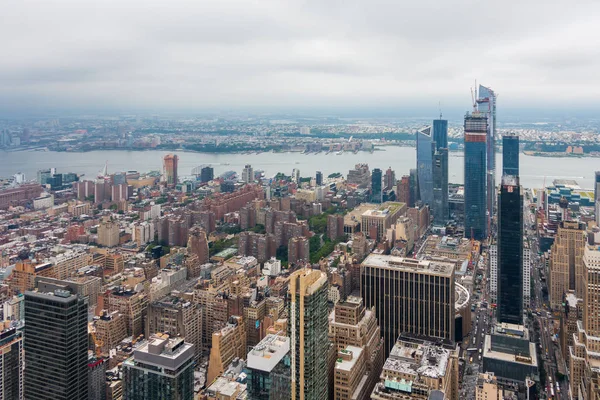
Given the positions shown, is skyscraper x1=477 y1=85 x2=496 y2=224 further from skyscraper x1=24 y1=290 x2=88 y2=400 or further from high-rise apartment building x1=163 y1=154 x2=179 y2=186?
skyscraper x1=24 y1=290 x2=88 y2=400

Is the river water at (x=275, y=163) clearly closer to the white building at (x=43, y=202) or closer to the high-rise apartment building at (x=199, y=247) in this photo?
the white building at (x=43, y=202)

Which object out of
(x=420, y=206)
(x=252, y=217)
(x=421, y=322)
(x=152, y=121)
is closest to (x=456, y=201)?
(x=420, y=206)

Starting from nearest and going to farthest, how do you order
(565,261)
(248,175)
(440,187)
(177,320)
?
1. (177,320)
2. (565,261)
3. (440,187)
4. (248,175)

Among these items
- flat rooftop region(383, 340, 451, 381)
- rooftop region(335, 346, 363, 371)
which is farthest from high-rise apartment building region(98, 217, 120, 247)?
flat rooftop region(383, 340, 451, 381)

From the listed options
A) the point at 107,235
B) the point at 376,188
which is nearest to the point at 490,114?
the point at 376,188

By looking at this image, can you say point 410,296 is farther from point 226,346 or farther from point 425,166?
point 425,166

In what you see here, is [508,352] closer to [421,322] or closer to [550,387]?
[550,387]
